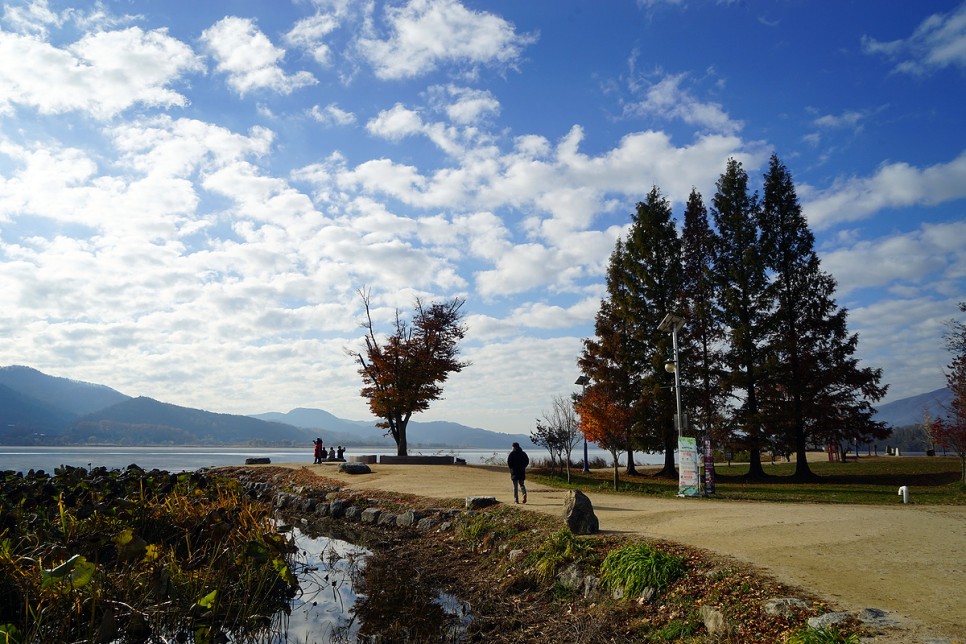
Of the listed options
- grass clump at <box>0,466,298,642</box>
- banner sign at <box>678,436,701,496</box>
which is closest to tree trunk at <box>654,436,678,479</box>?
banner sign at <box>678,436,701,496</box>

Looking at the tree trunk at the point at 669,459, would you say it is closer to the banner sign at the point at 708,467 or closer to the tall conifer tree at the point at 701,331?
the tall conifer tree at the point at 701,331

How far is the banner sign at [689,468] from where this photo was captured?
62.7 ft

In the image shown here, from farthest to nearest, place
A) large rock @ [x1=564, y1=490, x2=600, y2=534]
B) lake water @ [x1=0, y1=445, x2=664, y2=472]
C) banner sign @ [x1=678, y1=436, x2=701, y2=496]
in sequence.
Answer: lake water @ [x1=0, y1=445, x2=664, y2=472] < banner sign @ [x1=678, y1=436, x2=701, y2=496] < large rock @ [x1=564, y1=490, x2=600, y2=534]

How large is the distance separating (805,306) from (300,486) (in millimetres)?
27040

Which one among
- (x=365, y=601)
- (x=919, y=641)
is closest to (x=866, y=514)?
(x=919, y=641)

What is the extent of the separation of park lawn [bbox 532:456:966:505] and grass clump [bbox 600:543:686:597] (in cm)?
1159

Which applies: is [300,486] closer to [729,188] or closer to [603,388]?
[603,388]

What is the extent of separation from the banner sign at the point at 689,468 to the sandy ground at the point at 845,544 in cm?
131

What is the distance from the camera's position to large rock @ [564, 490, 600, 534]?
442 inches

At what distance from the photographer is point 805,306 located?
31.3 m

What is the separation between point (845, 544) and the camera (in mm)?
9539

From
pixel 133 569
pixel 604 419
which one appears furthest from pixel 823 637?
pixel 604 419

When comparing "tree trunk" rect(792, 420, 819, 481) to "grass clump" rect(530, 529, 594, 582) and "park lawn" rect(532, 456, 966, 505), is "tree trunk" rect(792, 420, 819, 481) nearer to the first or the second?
"park lawn" rect(532, 456, 966, 505)

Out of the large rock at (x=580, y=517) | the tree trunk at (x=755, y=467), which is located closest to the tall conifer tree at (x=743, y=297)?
the tree trunk at (x=755, y=467)
